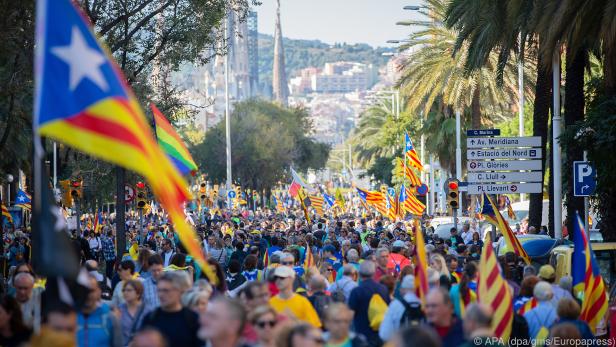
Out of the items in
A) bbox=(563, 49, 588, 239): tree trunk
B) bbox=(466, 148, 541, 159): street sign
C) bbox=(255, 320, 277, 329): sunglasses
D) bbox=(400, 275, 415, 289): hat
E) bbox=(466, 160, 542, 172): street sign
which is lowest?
bbox=(400, 275, 415, 289): hat

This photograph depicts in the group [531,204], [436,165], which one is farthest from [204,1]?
[436,165]

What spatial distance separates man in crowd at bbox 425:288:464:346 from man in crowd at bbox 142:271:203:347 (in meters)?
1.63

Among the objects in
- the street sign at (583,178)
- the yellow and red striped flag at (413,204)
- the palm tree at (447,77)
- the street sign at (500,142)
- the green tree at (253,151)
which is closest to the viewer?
the street sign at (583,178)

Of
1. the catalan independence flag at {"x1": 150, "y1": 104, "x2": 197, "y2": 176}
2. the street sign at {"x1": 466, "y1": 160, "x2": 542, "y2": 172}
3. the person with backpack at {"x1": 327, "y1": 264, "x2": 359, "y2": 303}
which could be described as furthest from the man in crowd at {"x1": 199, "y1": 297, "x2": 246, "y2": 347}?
the street sign at {"x1": 466, "y1": 160, "x2": 542, "y2": 172}

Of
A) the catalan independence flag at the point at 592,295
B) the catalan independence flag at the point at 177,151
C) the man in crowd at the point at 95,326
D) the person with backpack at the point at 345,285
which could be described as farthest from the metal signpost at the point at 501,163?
the man in crowd at the point at 95,326

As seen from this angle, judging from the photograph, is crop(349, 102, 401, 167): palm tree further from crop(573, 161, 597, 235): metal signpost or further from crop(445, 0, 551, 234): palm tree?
crop(573, 161, 597, 235): metal signpost

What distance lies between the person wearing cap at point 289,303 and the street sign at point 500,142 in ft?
50.1

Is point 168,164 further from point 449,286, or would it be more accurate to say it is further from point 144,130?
point 449,286

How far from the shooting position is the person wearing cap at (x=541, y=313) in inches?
445

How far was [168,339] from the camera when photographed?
8977mm

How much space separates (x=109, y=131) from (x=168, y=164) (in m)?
0.48

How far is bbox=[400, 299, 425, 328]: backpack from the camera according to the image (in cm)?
1037

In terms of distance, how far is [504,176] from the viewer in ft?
86.5

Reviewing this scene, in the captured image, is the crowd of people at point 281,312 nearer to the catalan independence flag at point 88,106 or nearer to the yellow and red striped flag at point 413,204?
the catalan independence flag at point 88,106
